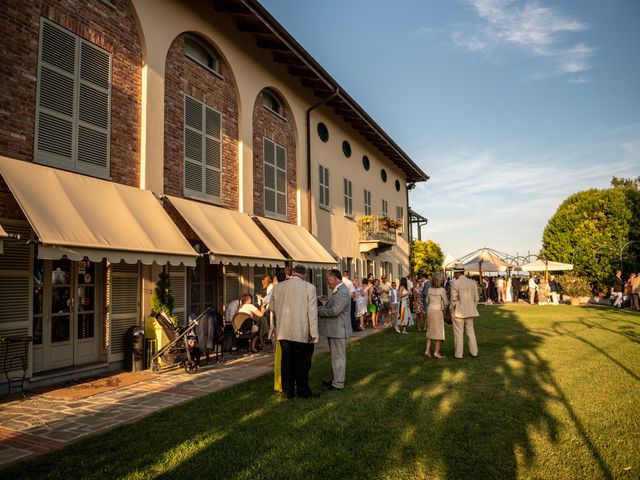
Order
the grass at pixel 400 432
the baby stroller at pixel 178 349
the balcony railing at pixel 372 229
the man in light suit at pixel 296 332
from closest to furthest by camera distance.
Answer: the grass at pixel 400 432 → the man in light suit at pixel 296 332 → the baby stroller at pixel 178 349 → the balcony railing at pixel 372 229

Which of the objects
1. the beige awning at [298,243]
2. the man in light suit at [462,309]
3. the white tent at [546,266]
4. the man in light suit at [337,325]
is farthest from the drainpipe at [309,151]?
the white tent at [546,266]

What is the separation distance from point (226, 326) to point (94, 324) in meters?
2.68

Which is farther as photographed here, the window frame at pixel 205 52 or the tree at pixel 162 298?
the window frame at pixel 205 52

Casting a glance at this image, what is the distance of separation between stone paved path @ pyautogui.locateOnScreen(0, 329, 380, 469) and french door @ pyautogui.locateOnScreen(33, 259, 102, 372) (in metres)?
0.99

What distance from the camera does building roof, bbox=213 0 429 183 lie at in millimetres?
11281

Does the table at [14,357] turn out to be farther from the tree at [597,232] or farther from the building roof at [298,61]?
the tree at [597,232]

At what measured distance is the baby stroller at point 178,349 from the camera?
786 centimetres

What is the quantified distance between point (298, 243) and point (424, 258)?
16130 mm

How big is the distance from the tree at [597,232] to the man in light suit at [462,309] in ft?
78.0

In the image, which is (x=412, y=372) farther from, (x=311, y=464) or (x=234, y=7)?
(x=234, y=7)

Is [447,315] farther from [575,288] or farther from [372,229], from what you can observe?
[575,288]

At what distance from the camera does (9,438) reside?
4.59m

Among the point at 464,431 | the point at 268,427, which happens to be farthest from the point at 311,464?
the point at 464,431

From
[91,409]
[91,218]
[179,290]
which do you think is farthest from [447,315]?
[91,218]
